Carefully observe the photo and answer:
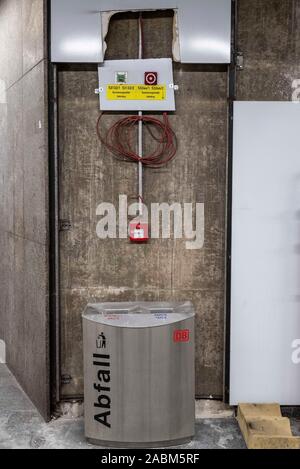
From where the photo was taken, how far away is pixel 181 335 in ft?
7.46

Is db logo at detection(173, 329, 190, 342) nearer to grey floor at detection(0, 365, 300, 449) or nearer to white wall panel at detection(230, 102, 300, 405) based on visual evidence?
white wall panel at detection(230, 102, 300, 405)

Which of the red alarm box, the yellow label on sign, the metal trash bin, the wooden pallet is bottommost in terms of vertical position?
the wooden pallet

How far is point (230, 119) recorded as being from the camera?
2.55 metres

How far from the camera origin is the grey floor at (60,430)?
93.4 inches

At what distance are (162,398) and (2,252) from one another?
6.31ft

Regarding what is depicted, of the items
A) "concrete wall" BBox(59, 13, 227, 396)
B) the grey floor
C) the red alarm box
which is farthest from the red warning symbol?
the grey floor

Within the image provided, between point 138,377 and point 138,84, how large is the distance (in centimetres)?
178

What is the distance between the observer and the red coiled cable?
8.43 feet

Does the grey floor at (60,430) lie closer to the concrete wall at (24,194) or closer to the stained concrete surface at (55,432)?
the stained concrete surface at (55,432)

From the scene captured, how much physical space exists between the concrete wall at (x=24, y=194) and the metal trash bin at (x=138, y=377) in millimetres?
465

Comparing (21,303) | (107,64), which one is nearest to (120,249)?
(21,303)

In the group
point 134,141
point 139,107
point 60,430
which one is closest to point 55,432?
point 60,430

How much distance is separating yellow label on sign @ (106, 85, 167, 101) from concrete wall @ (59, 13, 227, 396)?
4.5 inches

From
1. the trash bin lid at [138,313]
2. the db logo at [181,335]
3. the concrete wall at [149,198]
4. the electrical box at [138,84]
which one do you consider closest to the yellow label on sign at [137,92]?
the electrical box at [138,84]
